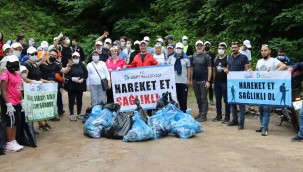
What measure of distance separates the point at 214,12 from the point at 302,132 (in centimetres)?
1054

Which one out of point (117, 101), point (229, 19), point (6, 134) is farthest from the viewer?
point (229, 19)

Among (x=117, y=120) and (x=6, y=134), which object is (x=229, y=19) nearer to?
(x=117, y=120)

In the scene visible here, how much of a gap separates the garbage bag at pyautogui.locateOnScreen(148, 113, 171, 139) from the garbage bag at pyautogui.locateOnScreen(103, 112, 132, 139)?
0.55 meters

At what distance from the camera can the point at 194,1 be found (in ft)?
69.7

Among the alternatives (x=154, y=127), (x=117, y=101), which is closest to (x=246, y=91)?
(x=154, y=127)

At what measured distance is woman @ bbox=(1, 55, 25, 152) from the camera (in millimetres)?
8375

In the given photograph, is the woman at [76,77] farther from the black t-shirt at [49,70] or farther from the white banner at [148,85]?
the white banner at [148,85]

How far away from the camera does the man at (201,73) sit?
1136 centimetres

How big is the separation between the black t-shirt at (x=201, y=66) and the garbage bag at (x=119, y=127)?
300 centimetres

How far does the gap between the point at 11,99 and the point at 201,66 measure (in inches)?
207

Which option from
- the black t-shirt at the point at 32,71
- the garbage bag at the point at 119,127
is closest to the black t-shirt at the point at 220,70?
the garbage bag at the point at 119,127

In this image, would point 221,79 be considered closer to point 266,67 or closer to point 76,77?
point 266,67

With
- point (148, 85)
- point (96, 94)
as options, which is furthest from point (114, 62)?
point (148, 85)

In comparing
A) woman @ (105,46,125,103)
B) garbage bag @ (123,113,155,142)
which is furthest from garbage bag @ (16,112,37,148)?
woman @ (105,46,125,103)
